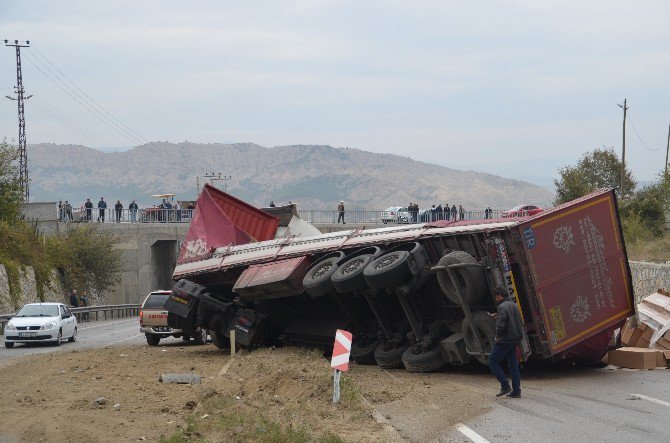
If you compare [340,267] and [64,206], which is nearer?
[340,267]

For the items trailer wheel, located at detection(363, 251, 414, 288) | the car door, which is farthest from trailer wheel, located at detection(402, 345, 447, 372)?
the car door

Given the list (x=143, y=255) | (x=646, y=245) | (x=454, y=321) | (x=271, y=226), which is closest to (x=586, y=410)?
(x=454, y=321)

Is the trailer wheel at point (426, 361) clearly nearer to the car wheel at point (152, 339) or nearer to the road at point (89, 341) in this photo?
the road at point (89, 341)

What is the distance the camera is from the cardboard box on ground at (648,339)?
18547 mm

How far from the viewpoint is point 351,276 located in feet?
58.0

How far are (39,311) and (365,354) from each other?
15.1 metres

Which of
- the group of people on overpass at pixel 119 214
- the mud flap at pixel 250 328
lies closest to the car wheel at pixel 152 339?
the mud flap at pixel 250 328

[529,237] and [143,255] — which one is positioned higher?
[529,237]

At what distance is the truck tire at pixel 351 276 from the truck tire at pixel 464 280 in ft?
6.07

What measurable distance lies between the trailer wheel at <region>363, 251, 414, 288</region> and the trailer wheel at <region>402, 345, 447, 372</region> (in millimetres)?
1268

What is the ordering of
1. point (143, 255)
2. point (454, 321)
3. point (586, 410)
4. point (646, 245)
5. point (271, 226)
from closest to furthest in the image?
1. point (586, 410)
2. point (454, 321)
3. point (271, 226)
4. point (646, 245)
5. point (143, 255)

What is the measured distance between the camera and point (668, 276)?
26875 millimetres

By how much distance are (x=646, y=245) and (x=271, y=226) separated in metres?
20.8

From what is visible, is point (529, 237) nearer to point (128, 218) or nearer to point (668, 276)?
point (668, 276)
